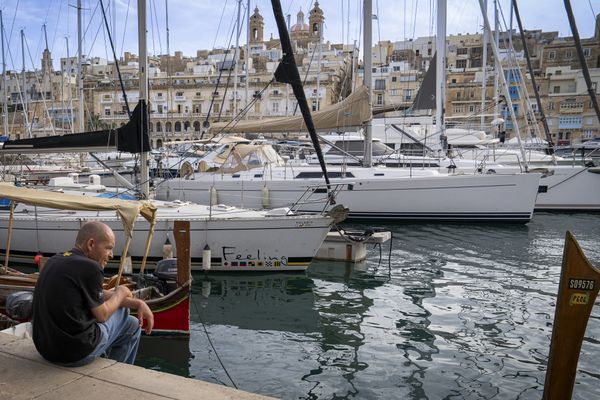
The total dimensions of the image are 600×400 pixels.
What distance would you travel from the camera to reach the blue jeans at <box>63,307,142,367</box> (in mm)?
4262

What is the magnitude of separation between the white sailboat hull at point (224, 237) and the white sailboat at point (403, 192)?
6576 millimetres

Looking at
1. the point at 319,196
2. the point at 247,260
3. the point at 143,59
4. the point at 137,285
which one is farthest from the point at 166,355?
the point at 319,196

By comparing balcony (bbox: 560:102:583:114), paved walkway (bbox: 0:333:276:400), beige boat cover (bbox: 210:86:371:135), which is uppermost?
balcony (bbox: 560:102:583:114)

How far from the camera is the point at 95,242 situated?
13.0 feet

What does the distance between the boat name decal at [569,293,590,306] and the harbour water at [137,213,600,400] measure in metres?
2.12

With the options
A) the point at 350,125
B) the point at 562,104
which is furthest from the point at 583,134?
the point at 350,125

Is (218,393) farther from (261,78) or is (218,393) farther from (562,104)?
(261,78)

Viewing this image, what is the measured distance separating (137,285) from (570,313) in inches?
244

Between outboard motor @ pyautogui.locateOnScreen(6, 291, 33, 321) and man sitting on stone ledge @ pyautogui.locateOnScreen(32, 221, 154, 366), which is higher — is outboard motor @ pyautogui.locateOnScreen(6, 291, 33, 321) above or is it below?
below

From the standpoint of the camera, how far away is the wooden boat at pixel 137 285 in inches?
299

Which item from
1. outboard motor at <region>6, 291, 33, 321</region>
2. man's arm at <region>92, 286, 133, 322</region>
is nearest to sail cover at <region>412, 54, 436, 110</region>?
outboard motor at <region>6, 291, 33, 321</region>

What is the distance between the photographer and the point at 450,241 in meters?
16.3

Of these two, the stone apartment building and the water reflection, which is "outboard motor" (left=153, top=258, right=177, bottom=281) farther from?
the stone apartment building

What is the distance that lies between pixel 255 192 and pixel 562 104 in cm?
6642
